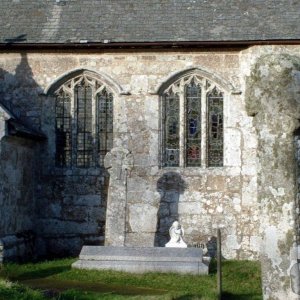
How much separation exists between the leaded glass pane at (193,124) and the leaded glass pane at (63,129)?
120 inches

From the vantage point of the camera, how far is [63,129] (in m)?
20.9

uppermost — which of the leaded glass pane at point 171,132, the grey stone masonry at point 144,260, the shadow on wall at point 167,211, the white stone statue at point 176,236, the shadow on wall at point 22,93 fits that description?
the shadow on wall at point 22,93

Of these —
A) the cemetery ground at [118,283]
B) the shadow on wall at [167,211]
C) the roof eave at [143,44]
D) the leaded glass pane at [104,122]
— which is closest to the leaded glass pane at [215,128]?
the shadow on wall at [167,211]

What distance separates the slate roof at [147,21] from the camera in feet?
66.0

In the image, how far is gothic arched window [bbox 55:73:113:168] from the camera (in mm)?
20734

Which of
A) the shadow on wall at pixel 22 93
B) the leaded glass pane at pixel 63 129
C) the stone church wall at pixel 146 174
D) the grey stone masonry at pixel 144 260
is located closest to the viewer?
the grey stone masonry at pixel 144 260

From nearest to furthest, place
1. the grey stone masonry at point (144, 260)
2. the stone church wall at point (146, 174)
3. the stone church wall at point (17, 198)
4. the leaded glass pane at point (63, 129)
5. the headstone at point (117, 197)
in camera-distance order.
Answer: the grey stone masonry at point (144, 260) → the headstone at point (117, 197) → the stone church wall at point (17, 198) → the stone church wall at point (146, 174) → the leaded glass pane at point (63, 129)

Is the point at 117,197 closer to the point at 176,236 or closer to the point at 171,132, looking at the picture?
the point at 176,236

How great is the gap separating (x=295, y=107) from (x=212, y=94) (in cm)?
1109

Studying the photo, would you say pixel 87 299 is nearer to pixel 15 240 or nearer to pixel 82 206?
pixel 15 240

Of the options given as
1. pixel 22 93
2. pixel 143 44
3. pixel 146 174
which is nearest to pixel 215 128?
pixel 146 174

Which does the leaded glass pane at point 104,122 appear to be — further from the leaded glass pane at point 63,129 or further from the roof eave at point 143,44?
the roof eave at point 143,44

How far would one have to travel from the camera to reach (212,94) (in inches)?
810

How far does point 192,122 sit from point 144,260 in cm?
525
